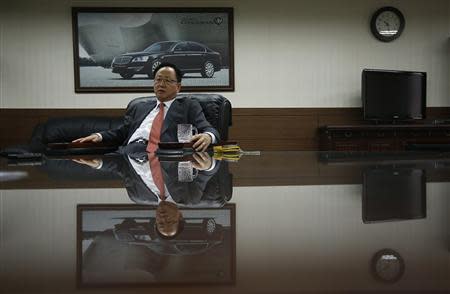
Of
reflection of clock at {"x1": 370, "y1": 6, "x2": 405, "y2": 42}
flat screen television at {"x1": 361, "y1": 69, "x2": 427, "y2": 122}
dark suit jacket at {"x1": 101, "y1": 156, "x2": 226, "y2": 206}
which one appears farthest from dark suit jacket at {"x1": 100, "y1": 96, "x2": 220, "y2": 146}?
reflection of clock at {"x1": 370, "y1": 6, "x2": 405, "y2": 42}

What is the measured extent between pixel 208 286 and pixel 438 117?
5.67 metres

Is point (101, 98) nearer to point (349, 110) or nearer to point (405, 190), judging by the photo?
point (349, 110)

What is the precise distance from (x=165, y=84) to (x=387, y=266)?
2.69 m

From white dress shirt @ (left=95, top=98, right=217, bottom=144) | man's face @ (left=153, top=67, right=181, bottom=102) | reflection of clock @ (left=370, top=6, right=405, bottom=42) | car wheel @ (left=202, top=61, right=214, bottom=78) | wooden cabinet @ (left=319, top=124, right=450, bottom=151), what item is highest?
reflection of clock @ (left=370, top=6, right=405, bottom=42)

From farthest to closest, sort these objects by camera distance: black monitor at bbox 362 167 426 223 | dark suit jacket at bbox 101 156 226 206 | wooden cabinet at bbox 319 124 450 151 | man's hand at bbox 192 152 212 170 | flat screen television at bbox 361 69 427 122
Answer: flat screen television at bbox 361 69 427 122, wooden cabinet at bbox 319 124 450 151, man's hand at bbox 192 152 212 170, dark suit jacket at bbox 101 156 226 206, black monitor at bbox 362 167 426 223

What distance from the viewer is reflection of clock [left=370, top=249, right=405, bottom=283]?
0.35 m

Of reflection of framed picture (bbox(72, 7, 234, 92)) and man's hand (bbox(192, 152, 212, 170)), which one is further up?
reflection of framed picture (bbox(72, 7, 234, 92))

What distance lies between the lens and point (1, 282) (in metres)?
0.34

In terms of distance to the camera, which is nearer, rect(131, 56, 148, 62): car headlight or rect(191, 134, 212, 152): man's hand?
rect(191, 134, 212, 152): man's hand

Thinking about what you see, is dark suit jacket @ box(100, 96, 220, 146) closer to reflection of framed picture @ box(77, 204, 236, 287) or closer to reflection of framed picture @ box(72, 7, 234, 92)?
reflection of framed picture @ box(72, 7, 234, 92)

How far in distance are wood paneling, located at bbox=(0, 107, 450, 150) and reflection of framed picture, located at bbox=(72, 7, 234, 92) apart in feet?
1.22

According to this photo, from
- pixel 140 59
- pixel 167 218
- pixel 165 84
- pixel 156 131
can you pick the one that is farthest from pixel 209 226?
pixel 140 59

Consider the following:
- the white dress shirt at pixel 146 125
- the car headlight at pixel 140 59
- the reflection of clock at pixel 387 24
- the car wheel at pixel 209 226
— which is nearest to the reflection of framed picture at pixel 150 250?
the car wheel at pixel 209 226

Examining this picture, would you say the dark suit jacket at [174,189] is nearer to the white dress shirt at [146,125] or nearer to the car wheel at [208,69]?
the white dress shirt at [146,125]
